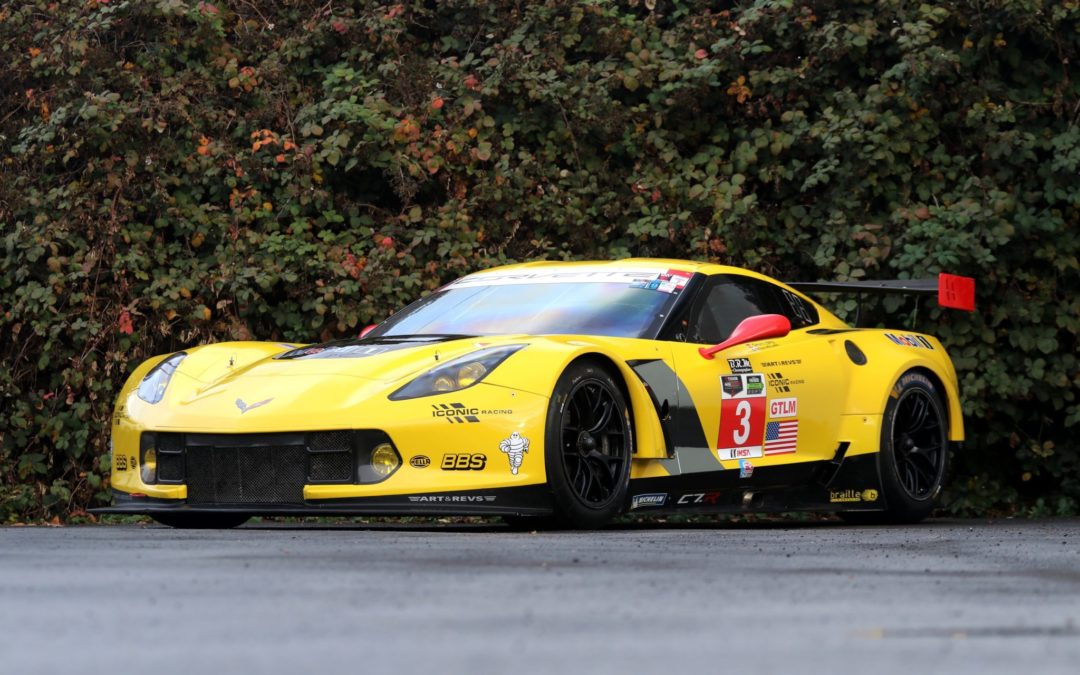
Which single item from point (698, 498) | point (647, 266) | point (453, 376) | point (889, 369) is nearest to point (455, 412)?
point (453, 376)

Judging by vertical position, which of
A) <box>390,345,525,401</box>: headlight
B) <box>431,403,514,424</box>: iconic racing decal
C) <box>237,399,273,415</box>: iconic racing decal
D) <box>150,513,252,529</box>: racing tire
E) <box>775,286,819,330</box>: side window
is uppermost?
<box>775,286,819,330</box>: side window

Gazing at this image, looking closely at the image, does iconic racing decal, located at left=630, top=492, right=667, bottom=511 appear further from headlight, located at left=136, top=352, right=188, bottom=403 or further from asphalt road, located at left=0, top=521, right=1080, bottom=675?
headlight, located at left=136, top=352, right=188, bottom=403

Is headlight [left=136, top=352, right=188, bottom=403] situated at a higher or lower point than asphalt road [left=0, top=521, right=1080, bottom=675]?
higher

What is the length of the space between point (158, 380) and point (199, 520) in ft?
2.24

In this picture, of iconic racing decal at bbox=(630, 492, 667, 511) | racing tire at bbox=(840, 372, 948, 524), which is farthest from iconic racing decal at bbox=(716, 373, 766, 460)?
racing tire at bbox=(840, 372, 948, 524)

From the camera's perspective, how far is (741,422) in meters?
8.31

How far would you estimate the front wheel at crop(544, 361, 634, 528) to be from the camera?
7.18 m

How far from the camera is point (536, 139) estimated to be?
13.3 metres

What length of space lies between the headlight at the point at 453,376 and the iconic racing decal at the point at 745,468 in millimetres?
1490

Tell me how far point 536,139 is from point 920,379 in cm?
465

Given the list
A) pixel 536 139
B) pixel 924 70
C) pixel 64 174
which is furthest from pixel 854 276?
pixel 64 174

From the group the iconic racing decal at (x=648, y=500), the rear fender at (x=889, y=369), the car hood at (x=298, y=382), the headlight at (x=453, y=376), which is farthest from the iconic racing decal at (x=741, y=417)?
the headlight at (x=453, y=376)

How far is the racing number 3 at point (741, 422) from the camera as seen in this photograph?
27.0 ft

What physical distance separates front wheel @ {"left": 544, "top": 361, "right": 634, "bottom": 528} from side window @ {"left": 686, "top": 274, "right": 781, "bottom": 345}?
91 centimetres
